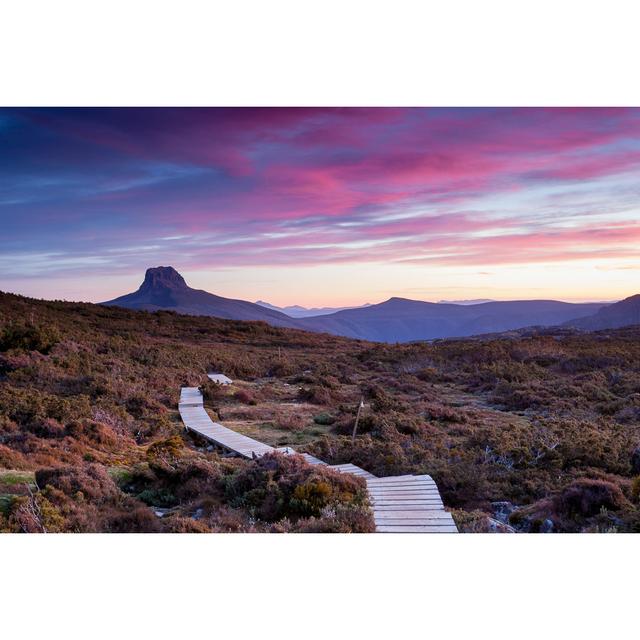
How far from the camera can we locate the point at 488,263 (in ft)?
69.5

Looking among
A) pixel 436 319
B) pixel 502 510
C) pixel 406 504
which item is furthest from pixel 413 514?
pixel 436 319

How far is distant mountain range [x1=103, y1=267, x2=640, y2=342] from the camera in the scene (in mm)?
72125

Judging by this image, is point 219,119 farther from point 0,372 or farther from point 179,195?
point 0,372

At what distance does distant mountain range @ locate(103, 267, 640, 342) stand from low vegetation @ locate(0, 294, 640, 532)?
146ft

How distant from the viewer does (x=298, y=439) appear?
12883mm

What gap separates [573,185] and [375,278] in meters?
9.31

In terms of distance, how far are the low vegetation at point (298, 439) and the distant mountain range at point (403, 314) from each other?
1746 inches

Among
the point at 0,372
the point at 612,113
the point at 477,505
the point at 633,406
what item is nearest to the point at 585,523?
the point at 477,505

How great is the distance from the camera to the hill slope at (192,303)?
70.1m

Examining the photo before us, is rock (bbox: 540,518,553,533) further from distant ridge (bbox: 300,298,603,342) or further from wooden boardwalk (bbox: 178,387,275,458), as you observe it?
distant ridge (bbox: 300,298,603,342)

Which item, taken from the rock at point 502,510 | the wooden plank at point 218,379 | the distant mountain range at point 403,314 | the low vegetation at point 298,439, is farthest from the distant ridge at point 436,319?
the rock at point 502,510

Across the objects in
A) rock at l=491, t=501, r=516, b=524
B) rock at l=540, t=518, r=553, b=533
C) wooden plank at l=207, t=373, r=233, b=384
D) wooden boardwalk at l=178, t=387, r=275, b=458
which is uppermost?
wooden plank at l=207, t=373, r=233, b=384

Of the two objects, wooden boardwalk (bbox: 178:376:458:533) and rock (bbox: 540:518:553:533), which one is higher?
wooden boardwalk (bbox: 178:376:458:533)

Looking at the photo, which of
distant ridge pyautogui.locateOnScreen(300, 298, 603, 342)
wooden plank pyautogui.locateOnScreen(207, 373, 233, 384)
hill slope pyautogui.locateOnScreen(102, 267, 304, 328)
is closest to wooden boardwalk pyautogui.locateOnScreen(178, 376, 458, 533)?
wooden plank pyautogui.locateOnScreen(207, 373, 233, 384)
